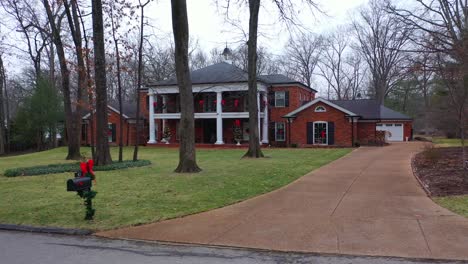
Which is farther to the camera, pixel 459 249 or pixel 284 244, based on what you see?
pixel 284 244

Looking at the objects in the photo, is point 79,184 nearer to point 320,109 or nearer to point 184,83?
point 184,83

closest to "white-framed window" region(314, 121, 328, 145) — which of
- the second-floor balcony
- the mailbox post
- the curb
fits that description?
the second-floor balcony

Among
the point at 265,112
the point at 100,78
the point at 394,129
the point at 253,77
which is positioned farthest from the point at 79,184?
the point at 394,129

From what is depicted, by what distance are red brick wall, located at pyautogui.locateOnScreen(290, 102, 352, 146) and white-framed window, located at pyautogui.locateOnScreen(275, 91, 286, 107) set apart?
2.90m

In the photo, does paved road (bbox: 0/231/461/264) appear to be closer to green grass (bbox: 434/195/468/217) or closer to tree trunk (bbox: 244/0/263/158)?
green grass (bbox: 434/195/468/217)

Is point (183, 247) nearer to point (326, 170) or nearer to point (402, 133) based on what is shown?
point (326, 170)

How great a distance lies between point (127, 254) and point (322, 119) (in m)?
30.0

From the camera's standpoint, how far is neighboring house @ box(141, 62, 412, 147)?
34875mm

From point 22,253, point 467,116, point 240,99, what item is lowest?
point 22,253

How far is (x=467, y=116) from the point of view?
53.8ft

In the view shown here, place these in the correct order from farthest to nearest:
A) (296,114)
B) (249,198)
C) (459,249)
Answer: (296,114) < (249,198) < (459,249)

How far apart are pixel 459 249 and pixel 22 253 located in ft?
19.9

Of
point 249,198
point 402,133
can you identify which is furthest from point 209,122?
point 249,198

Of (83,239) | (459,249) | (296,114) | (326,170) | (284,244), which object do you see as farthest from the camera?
(296,114)
